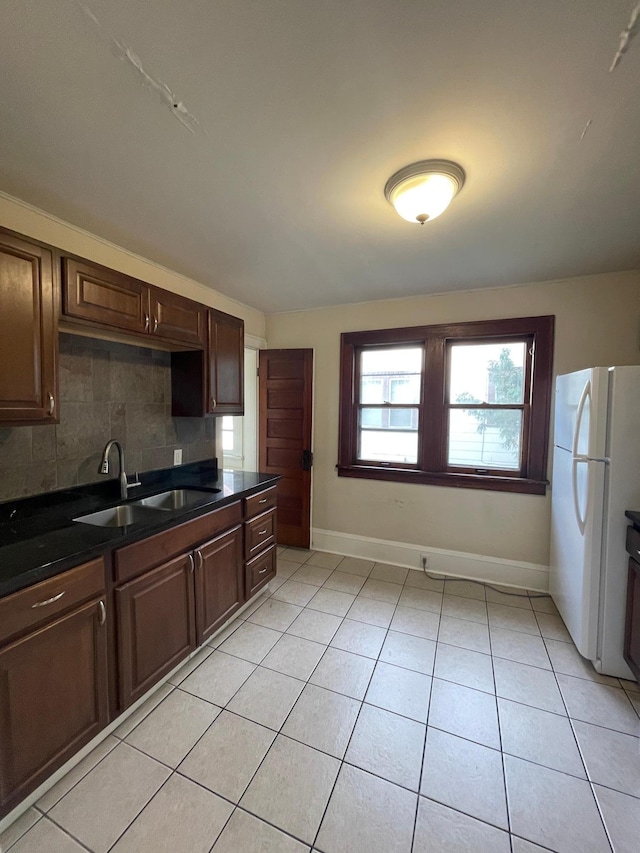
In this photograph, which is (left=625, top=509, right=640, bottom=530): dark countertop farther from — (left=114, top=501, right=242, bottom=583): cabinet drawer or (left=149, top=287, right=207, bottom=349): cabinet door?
(left=149, top=287, right=207, bottom=349): cabinet door

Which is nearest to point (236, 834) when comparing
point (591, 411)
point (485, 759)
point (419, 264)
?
point (485, 759)

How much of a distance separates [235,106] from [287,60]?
0.83 ft

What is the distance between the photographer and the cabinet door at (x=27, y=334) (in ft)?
4.60

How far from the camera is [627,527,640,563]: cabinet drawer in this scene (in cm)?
172

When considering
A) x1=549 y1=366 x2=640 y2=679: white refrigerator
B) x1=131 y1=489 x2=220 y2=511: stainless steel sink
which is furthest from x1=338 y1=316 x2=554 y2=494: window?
x1=131 y1=489 x2=220 y2=511: stainless steel sink

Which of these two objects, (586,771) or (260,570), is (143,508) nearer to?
(260,570)

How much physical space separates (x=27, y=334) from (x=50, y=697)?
1.46m

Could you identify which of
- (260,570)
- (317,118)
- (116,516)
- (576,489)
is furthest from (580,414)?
(116,516)

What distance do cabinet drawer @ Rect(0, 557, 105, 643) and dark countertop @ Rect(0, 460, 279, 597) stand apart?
0.12 feet

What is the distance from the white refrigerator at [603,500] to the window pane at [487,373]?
0.80 metres

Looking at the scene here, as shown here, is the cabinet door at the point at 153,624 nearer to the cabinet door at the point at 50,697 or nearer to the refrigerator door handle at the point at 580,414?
the cabinet door at the point at 50,697

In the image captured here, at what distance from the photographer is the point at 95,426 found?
2.07m

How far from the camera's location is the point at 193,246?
2166 mm

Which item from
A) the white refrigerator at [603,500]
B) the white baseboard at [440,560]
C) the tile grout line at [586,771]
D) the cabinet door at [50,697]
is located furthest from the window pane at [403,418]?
the cabinet door at [50,697]
